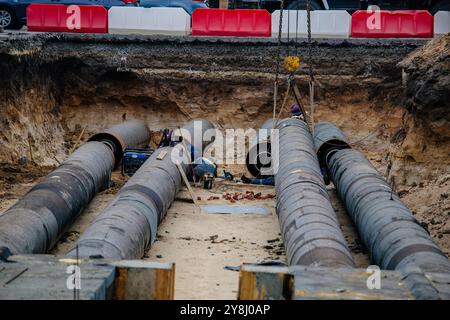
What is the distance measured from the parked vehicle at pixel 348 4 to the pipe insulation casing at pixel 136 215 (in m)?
10.6

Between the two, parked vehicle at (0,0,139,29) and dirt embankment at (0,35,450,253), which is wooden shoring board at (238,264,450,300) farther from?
parked vehicle at (0,0,139,29)

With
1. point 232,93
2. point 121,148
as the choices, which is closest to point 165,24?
point 232,93

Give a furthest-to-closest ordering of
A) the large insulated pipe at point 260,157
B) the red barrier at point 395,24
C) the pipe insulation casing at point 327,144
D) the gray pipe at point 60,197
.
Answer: the red barrier at point 395,24 < the large insulated pipe at point 260,157 < the pipe insulation casing at point 327,144 < the gray pipe at point 60,197

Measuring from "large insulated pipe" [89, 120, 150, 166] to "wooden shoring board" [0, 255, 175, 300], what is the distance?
956cm

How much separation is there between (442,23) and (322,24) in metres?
3.45

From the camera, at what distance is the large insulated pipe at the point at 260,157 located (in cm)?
1933

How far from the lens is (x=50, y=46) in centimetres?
2239

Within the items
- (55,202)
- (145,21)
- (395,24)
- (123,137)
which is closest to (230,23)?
(145,21)

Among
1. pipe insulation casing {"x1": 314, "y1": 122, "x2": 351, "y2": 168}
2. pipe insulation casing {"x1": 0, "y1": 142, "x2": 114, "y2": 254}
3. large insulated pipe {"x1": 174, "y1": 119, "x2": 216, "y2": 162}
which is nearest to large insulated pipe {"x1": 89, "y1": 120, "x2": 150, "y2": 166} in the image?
pipe insulation casing {"x1": 0, "y1": 142, "x2": 114, "y2": 254}

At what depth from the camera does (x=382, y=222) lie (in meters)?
13.2

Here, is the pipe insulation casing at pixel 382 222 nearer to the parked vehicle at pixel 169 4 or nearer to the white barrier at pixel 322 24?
the white barrier at pixel 322 24

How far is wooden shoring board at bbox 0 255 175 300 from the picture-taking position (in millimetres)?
9180

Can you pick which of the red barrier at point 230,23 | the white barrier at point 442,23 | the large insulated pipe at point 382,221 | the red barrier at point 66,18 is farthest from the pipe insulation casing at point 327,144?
the red barrier at point 66,18

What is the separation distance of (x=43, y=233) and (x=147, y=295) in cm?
414
